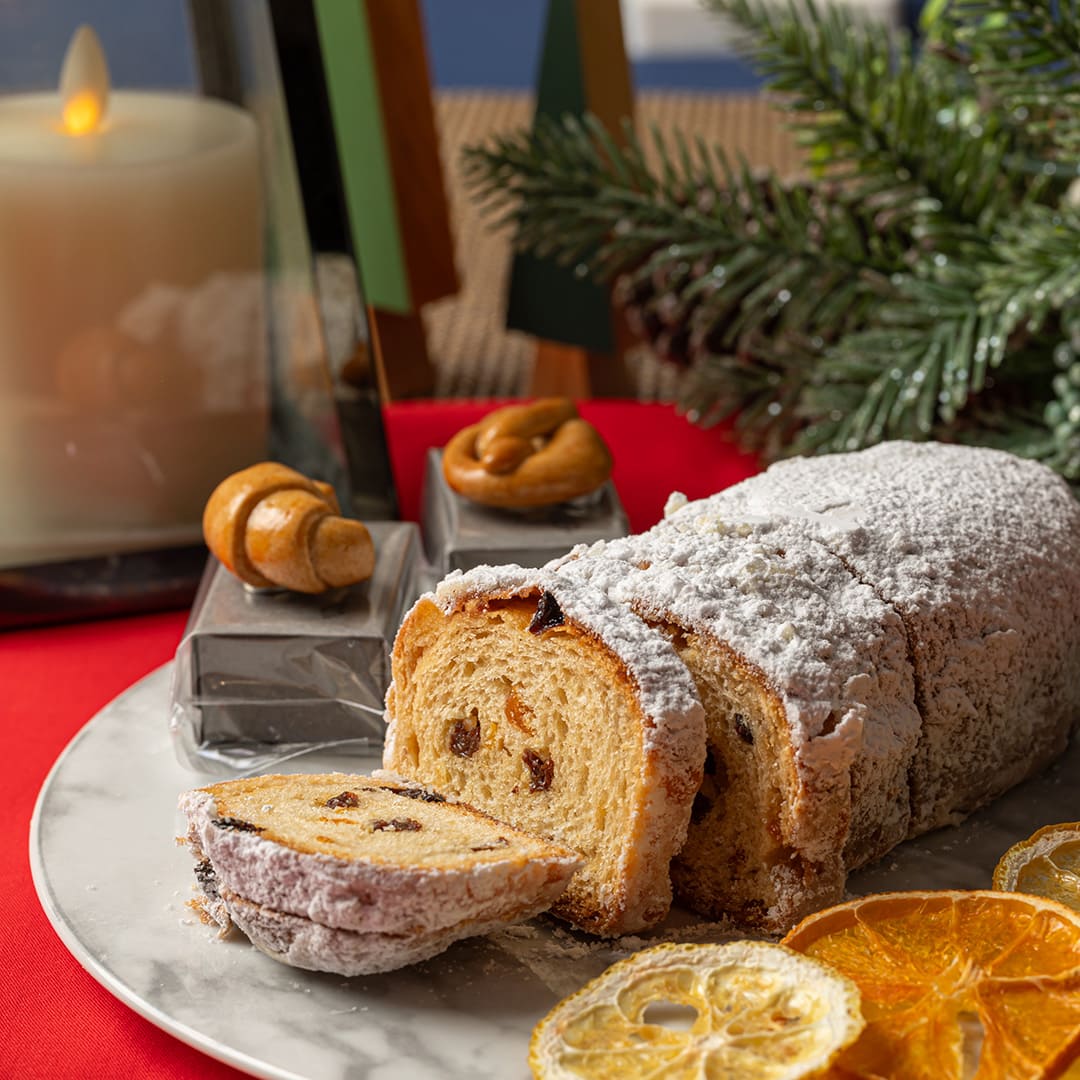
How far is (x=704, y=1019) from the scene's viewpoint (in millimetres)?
929

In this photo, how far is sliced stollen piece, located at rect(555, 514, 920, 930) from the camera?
3.66ft

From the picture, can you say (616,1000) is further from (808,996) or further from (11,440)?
(11,440)

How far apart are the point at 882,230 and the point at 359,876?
1.25 m

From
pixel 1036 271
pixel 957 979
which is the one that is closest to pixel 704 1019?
pixel 957 979

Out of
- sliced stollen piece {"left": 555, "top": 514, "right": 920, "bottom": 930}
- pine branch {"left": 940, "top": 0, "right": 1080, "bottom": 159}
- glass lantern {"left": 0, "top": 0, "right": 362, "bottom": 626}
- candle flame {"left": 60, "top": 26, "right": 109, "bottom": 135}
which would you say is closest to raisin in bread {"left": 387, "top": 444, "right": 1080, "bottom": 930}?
sliced stollen piece {"left": 555, "top": 514, "right": 920, "bottom": 930}

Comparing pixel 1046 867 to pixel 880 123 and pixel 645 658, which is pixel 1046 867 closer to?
pixel 645 658

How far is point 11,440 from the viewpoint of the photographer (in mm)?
1707

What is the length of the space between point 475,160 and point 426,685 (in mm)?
1045

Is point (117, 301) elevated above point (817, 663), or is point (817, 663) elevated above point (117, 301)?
point (117, 301)

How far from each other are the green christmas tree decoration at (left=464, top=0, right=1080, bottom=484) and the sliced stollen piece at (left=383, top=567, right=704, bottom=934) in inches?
26.6

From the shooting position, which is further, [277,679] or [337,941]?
[277,679]

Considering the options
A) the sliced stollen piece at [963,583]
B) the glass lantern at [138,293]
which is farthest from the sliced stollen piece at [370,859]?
the glass lantern at [138,293]

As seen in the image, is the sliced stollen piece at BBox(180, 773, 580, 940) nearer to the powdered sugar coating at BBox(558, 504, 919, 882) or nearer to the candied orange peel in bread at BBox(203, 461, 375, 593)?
the powdered sugar coating at BBox(558, 504, 919, 882)

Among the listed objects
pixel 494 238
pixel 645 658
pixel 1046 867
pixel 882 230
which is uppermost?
pixel 882 230
